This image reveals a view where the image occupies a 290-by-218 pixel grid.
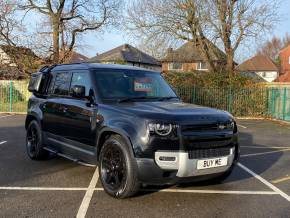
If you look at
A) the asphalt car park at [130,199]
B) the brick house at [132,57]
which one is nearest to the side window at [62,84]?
the asphalt car park at [130,199]

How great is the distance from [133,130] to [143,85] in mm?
1555

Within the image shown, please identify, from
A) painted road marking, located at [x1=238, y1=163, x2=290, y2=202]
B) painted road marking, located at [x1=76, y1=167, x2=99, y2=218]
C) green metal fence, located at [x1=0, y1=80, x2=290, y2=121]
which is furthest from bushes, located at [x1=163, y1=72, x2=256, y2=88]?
painted road marking, located at [x1=76, y1=167, x2=99, y2=218]

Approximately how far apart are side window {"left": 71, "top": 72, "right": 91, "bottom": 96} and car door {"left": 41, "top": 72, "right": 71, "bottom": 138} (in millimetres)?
233

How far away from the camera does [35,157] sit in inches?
316

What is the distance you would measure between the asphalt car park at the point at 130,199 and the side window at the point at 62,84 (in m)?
1.44

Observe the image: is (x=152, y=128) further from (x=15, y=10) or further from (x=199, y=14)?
(x=15, y=10)

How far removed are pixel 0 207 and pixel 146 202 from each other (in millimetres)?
1911

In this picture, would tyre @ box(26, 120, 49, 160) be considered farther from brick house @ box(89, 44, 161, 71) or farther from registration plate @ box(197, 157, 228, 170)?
brick house @ box(89, 44, 161, 71)

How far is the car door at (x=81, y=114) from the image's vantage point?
19.7 feet

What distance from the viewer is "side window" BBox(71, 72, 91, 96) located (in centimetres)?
632

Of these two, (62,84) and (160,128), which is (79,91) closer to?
(62,84)

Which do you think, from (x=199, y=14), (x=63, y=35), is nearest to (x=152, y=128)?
(x=199, y=14)

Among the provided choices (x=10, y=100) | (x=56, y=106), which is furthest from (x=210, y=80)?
(x=56, y=106)

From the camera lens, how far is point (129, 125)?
520cm
